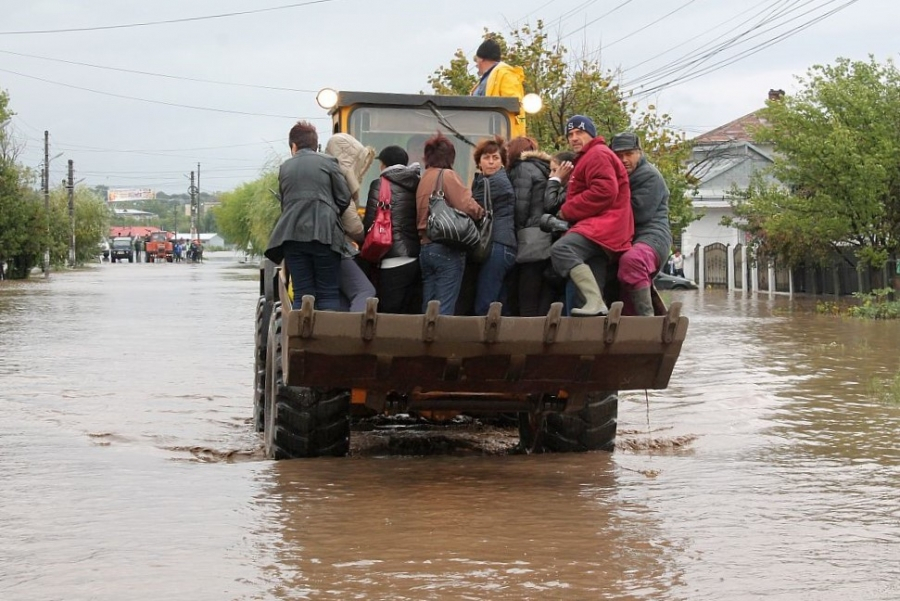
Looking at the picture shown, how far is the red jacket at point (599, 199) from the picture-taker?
8805 millimetres

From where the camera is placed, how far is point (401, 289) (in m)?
9.14

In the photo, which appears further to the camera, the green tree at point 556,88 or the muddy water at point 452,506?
the green tree at point 556,88

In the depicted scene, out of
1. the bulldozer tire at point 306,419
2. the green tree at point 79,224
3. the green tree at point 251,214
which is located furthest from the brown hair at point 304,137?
the green tree at point 79,224

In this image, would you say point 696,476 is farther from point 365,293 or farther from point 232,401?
point 232,401

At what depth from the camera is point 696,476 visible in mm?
9039

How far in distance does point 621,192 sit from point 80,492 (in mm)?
3754

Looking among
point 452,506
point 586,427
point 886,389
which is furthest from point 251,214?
point 452,506

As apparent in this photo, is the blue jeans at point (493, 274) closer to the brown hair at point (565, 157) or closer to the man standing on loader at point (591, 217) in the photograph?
the man standing on loader at point (591, 217)

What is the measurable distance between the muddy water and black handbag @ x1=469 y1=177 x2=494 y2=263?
1374mm

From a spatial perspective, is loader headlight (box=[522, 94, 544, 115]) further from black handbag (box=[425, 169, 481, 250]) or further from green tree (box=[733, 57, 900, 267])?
green tree (box=[733, 57, 900, 267])

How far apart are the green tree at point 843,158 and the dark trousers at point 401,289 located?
71.2 feet

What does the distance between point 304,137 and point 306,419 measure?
179 centimetres

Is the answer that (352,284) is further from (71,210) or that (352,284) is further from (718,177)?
(71,210)

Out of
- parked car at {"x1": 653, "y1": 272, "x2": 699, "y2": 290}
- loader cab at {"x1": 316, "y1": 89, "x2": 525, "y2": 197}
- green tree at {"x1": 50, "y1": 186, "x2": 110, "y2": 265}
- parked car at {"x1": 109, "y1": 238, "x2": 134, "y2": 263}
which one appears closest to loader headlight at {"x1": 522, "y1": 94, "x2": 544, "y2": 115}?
loader cab at {"x1": 316, "y1": 89, "x2": 525, "y2": 197}
